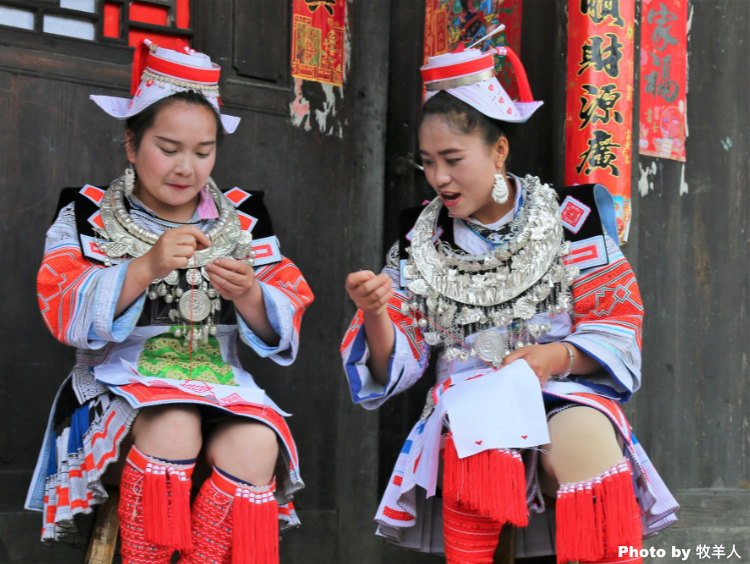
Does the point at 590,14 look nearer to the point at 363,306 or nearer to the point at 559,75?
the point at 559,75

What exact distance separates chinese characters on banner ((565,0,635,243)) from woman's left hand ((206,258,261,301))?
1131 millimetres

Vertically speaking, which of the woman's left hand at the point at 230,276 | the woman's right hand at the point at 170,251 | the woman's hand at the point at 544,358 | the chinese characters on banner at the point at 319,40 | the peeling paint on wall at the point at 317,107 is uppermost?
the chinese characters on banner at the point at 319,40

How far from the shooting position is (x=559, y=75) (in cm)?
327

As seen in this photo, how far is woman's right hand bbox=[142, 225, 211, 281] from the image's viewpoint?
247cm

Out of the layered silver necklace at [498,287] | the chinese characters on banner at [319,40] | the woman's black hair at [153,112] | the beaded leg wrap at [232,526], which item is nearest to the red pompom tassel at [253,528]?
the beaded leg wrap at [232,526]

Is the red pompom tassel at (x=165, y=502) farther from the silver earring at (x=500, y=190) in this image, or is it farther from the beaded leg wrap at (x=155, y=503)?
the silver earring at (x=500, y=190)

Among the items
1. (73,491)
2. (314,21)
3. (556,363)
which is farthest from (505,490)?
(314,21)

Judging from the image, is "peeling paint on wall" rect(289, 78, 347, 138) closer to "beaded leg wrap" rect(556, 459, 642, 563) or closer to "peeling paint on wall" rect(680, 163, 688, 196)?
"peeling paint on wall" rect(680, 163, 688, 196)

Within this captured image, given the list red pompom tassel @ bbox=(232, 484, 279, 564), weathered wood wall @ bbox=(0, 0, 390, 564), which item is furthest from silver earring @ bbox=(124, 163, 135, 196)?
red pompom tassel @ bbox=(232, 484, 279, 564)

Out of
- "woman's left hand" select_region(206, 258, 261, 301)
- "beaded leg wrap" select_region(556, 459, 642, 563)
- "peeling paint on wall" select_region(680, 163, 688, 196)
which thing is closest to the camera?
"beaded leg wrap" select_region(556, 459, 642, 563)

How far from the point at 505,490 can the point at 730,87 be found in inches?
82.1

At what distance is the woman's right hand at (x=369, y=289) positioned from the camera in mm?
2467

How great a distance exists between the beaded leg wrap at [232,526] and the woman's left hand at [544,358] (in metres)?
0.71

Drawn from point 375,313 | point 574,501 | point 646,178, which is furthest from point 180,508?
point 646,178
